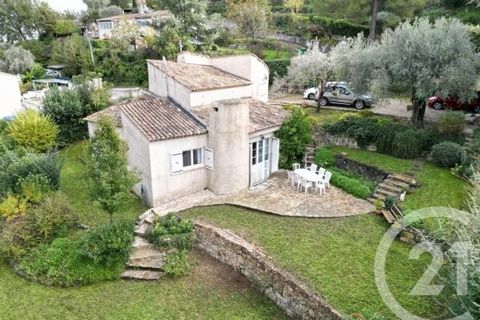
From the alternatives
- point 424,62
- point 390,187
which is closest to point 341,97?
point 424,62

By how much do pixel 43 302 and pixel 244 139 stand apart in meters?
11.4

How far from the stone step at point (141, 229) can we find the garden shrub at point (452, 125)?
17789 mm

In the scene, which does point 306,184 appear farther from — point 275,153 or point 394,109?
point 394,109

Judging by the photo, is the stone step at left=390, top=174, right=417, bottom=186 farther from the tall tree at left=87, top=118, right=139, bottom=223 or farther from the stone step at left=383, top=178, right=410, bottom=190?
the tall tree at left=87, top=118, right=139, bottom=223

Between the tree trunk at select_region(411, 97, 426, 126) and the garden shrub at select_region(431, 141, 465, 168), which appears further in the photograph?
the tree trunk at select_region(411, 97, 426, 126)

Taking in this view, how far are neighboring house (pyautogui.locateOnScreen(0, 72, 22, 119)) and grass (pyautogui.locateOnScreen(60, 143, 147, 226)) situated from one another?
13.4 m

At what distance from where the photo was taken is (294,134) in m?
21.4

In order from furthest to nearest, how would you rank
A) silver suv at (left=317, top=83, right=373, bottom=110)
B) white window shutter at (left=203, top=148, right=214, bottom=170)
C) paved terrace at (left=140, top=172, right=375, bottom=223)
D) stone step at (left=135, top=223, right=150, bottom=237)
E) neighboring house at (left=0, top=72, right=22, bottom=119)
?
1. neighboring house at (left=0, top=72, right=22, bottom=119)
2. silver suv at (left=317, top=83, right=373, bottom=110)
3. white window shutter at (left=203, top=148, right=214, bottom=170)
4. paved terrace at (left=140, top=172, right=375, bottom=223)
5. stone step at (left=135, top=223, right=150, bottom=237)

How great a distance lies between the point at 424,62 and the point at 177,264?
679 inches

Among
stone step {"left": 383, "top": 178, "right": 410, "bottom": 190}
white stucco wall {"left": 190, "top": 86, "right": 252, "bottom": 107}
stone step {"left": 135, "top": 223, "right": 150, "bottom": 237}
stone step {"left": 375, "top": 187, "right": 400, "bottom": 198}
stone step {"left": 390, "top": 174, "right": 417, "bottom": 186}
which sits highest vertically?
white stucco wall {"left": 190, "top": 86, "right": 252, "bottom": 107}

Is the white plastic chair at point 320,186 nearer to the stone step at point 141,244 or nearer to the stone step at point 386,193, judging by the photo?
the stone step at point 386,193

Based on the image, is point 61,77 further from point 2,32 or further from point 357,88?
point 357,88

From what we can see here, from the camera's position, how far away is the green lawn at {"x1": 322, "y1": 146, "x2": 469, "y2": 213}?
16.8m

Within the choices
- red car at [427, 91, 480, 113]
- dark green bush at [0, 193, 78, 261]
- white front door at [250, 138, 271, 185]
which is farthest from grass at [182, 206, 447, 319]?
red car at [427, 91, 480, 113]
